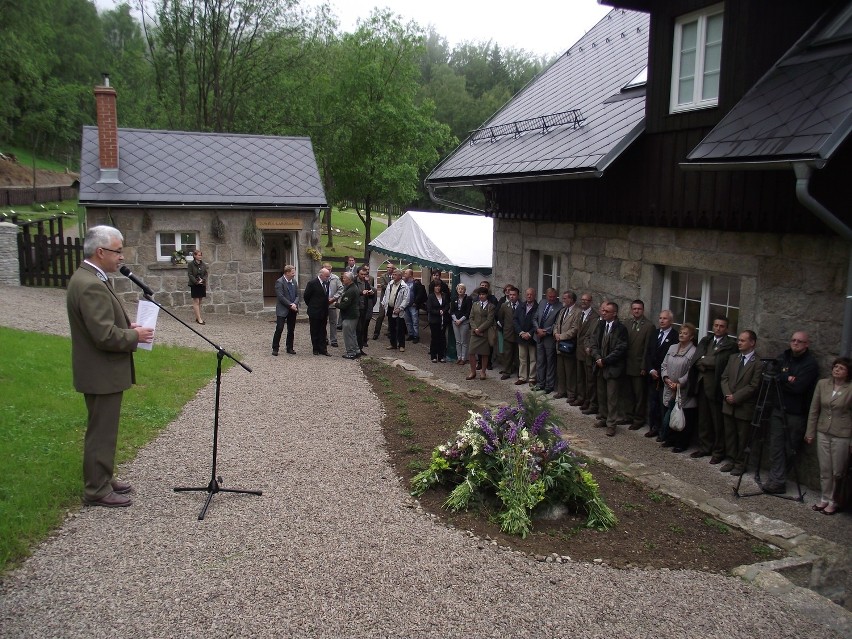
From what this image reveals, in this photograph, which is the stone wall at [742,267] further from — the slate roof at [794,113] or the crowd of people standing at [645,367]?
the slate roof at [794,113]

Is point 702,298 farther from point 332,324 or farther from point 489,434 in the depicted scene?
point 332,324

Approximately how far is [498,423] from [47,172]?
5201 centimetres

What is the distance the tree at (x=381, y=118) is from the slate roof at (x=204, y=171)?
6921 mm

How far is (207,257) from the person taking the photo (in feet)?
58.9

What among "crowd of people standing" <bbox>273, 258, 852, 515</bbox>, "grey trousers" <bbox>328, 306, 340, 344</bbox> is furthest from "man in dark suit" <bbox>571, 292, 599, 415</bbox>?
"grey trousers" <bbox>328, 306, 340, 344</bbox>

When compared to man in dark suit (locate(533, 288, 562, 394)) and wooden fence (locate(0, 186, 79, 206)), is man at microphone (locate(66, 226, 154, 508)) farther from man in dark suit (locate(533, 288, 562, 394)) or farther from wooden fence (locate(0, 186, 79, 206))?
wooden fence (locate(0, 186, 79, 206))

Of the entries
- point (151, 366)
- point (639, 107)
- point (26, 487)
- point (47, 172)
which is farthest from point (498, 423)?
point (47, 172)

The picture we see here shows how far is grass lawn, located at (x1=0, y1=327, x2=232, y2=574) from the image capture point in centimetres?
537

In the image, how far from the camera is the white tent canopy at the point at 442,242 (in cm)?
1559

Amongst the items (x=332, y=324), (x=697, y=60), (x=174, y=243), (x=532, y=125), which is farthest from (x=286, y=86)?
(x=697, y=60)

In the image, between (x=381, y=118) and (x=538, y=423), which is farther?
(x=381, y=118)

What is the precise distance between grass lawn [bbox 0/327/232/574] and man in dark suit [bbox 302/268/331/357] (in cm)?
202

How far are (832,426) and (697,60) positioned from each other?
4.62m

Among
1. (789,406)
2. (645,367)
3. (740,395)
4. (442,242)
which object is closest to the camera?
(789,406)
